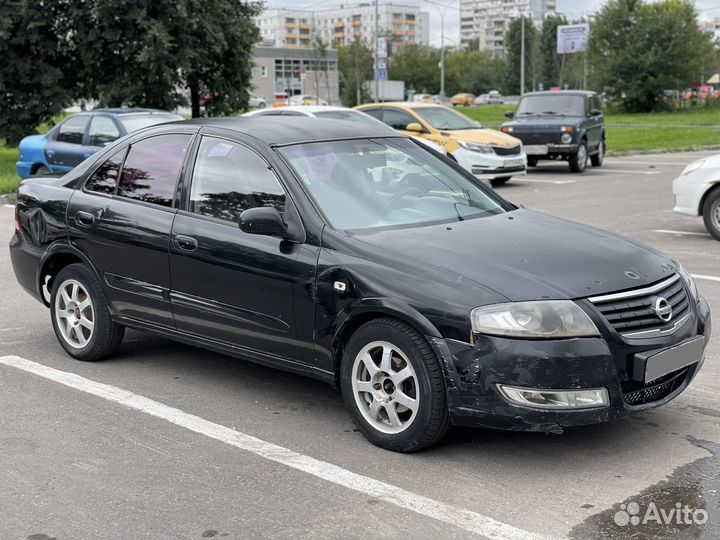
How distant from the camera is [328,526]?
3908 millimetres

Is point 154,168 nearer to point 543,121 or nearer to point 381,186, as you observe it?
point 381,186

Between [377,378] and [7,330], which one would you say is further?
[7,330]

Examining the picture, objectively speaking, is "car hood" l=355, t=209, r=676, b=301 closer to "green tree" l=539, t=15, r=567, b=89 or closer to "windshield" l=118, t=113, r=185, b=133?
"windshield" l=118, t=113, r=185, b=133

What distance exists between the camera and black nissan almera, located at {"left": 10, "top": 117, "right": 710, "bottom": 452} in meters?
4.41

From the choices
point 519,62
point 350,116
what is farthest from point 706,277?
point 519,62

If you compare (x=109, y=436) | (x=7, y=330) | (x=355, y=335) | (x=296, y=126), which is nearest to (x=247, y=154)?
(x=296, y=126)

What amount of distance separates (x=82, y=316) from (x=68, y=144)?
34.9 feet

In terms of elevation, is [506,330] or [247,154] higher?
[247,154]

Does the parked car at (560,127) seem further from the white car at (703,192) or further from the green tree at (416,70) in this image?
the green tree at (416,70)

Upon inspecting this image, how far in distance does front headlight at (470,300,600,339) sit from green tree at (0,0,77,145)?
22290 mm

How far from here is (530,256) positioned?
15.7ft

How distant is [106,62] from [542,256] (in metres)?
23.2

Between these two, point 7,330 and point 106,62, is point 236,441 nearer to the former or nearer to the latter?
point 7,330

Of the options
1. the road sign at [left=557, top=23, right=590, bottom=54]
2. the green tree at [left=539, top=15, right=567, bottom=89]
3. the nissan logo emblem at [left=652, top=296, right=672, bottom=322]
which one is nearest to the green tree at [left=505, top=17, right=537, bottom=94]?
the green tree at [left=539, top=15, right=567, bottom=89]
